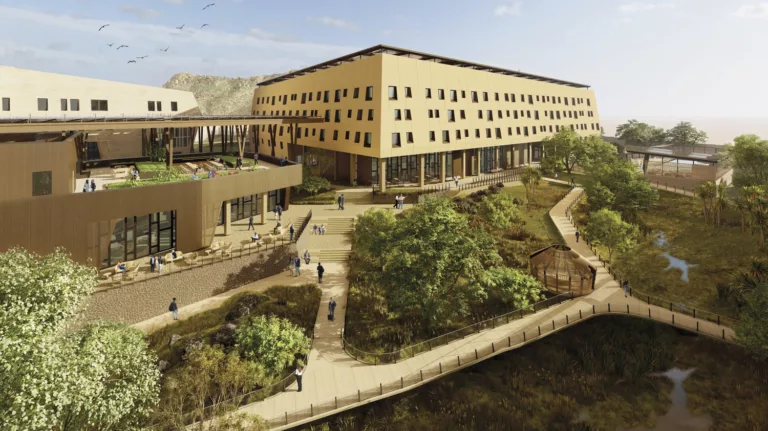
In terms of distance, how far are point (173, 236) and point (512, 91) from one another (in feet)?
176

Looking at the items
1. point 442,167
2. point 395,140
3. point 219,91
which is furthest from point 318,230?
point 219,91

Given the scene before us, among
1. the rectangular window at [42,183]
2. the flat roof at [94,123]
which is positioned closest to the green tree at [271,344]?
the rectangular window at [42,183]

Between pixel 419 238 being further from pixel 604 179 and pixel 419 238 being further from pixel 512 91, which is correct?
pixel 512 91

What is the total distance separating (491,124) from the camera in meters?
58.9

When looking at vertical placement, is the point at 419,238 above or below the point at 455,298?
above

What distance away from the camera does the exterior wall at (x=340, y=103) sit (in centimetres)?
4594

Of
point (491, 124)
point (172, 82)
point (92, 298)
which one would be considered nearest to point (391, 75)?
point (491, 124)

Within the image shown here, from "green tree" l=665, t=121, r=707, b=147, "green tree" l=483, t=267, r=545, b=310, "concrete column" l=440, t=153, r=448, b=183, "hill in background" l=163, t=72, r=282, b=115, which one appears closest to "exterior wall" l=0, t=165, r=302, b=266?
"green tree" l=483, t=267, r=545, b=310

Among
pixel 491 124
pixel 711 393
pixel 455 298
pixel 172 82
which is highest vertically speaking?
pixel 172 82

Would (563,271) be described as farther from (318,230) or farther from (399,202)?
(318,230)

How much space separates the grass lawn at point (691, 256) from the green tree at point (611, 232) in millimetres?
3381

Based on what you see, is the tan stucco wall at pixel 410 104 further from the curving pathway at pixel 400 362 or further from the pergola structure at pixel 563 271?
the curving pathway at pixel 400 362

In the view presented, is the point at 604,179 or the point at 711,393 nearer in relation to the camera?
the point at 711,393

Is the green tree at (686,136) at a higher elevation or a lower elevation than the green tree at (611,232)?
higher
